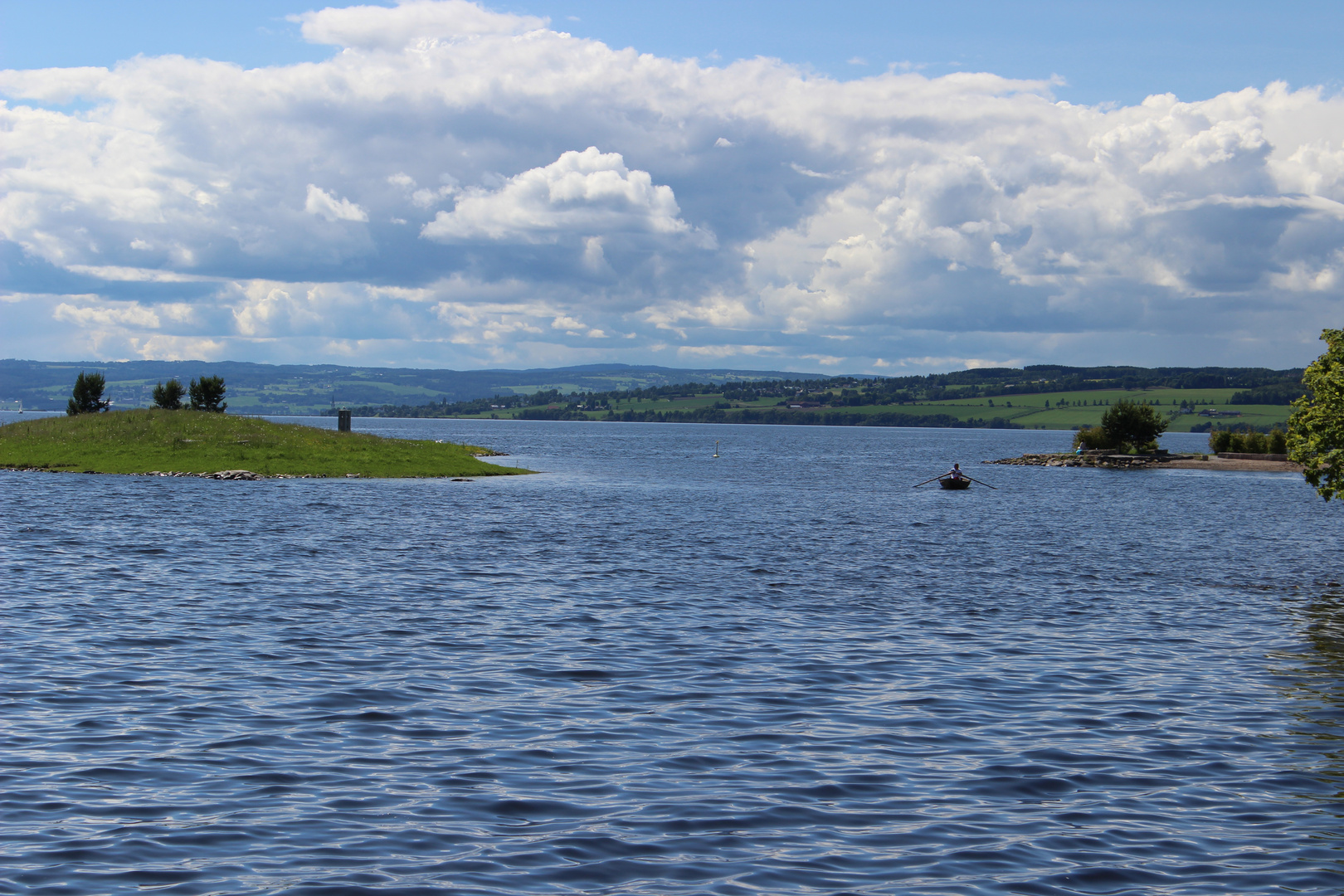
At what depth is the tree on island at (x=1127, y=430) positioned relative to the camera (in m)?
163

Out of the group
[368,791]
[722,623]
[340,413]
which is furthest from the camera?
[340,413]

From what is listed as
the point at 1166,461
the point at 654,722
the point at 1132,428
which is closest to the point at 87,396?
the point at 654,722

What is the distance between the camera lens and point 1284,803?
1628 centimetres

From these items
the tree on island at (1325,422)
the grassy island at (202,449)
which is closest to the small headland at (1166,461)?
the grassy island at (202,449)

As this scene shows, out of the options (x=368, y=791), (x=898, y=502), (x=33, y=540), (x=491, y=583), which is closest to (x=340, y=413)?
(x=898, y=502)

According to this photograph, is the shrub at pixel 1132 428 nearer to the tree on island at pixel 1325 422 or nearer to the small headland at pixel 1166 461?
the small headland at pixel 1166 461

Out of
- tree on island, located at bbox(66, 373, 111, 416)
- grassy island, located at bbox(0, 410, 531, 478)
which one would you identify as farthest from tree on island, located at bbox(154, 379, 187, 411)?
grassy island, located at bbox(0, 410, 531, 478)

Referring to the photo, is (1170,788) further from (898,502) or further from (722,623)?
(898,502)

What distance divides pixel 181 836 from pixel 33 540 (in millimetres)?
40422

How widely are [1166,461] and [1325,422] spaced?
4602 inches

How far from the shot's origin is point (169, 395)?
11669 centimetres

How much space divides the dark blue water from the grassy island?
47.3 metres

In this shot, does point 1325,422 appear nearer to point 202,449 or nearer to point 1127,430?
point 202,449

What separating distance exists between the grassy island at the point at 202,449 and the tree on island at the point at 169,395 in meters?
5.68
